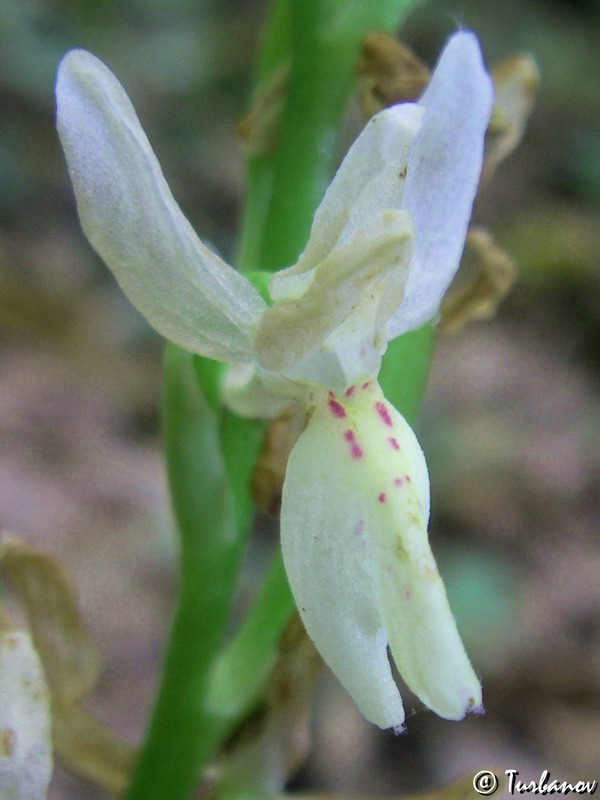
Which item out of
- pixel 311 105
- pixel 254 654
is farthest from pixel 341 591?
pixel 311 105

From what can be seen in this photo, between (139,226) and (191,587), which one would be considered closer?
(139,226)

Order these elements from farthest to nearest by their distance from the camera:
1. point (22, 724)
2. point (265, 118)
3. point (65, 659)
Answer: point (65, 659), point (265, 118), point (22, 724)

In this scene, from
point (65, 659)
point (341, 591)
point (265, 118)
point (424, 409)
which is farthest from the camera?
point (424, 409)

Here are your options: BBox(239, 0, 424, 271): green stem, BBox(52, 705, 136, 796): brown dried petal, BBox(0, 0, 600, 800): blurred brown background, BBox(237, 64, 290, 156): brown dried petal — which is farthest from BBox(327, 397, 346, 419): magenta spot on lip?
BBox(0, 0, 600, 800): blurred brown background

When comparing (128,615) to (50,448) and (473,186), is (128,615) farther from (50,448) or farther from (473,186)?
(473,186)

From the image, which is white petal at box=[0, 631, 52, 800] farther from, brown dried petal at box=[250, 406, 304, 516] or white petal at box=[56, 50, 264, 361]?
white petal at box=[56, 50, 264, 361]

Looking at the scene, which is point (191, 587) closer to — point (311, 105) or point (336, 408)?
point (336, 408)

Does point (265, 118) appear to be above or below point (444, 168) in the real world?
above

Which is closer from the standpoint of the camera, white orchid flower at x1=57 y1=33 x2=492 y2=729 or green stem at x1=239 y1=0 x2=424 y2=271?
white orchid flower at x1=57 y1=33 x2=492 y2=729
